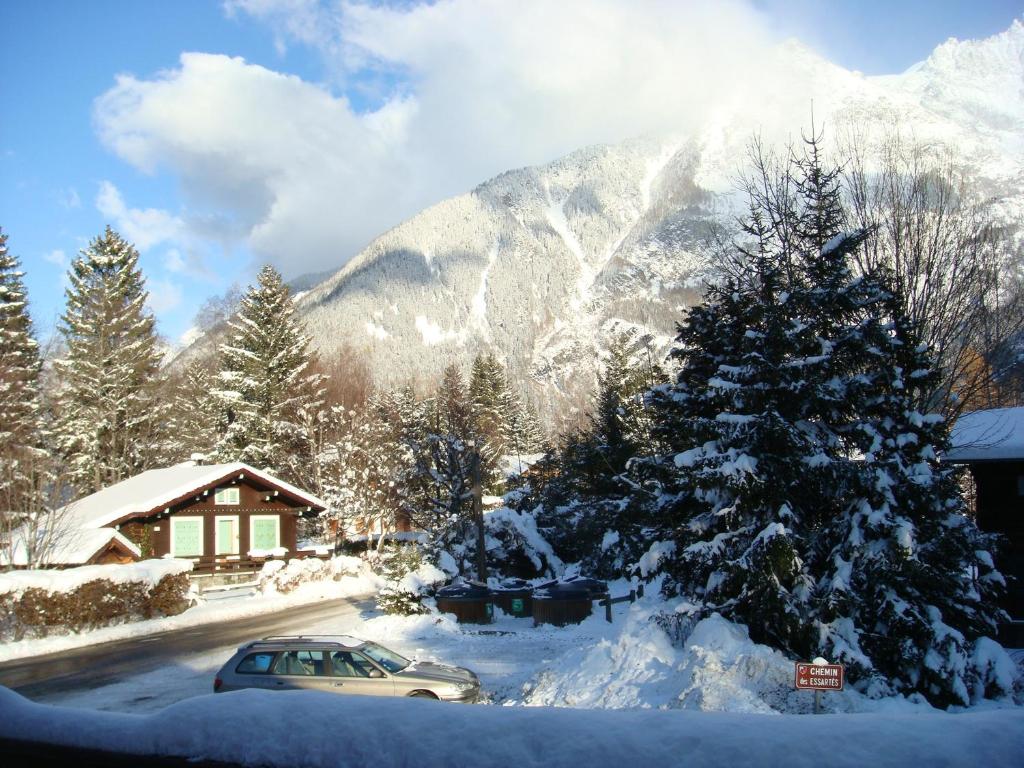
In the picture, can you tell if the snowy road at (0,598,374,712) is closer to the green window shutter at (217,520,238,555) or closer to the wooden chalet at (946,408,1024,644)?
the green window shutter at (217,520,238,555)

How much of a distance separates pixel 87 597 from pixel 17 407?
2046 cm

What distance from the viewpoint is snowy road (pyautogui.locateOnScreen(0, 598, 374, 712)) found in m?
15.2

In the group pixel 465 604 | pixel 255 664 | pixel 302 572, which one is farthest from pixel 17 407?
pixel 255 664

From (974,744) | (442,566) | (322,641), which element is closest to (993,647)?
(322,641)

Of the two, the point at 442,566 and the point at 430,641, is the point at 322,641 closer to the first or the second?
the point at 430,641

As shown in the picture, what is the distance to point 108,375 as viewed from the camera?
44562 millimetres

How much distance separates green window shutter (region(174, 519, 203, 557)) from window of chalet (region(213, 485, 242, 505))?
1374 mm

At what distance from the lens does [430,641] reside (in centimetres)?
2164

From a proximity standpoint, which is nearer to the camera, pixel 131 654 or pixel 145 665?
pixel 145 665

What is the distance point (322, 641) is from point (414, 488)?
26274mm

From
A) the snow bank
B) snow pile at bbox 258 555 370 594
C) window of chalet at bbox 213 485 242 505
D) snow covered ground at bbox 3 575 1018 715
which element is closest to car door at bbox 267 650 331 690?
snow covered ground at bbox 3 575 1018 715

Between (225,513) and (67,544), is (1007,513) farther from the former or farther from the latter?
(225,513)

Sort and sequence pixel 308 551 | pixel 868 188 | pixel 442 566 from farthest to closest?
pixel 308 551
pixel 442 566
pixel 868 188

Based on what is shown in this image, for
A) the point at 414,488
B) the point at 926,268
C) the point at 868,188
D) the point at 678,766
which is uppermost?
the point at 868,188
